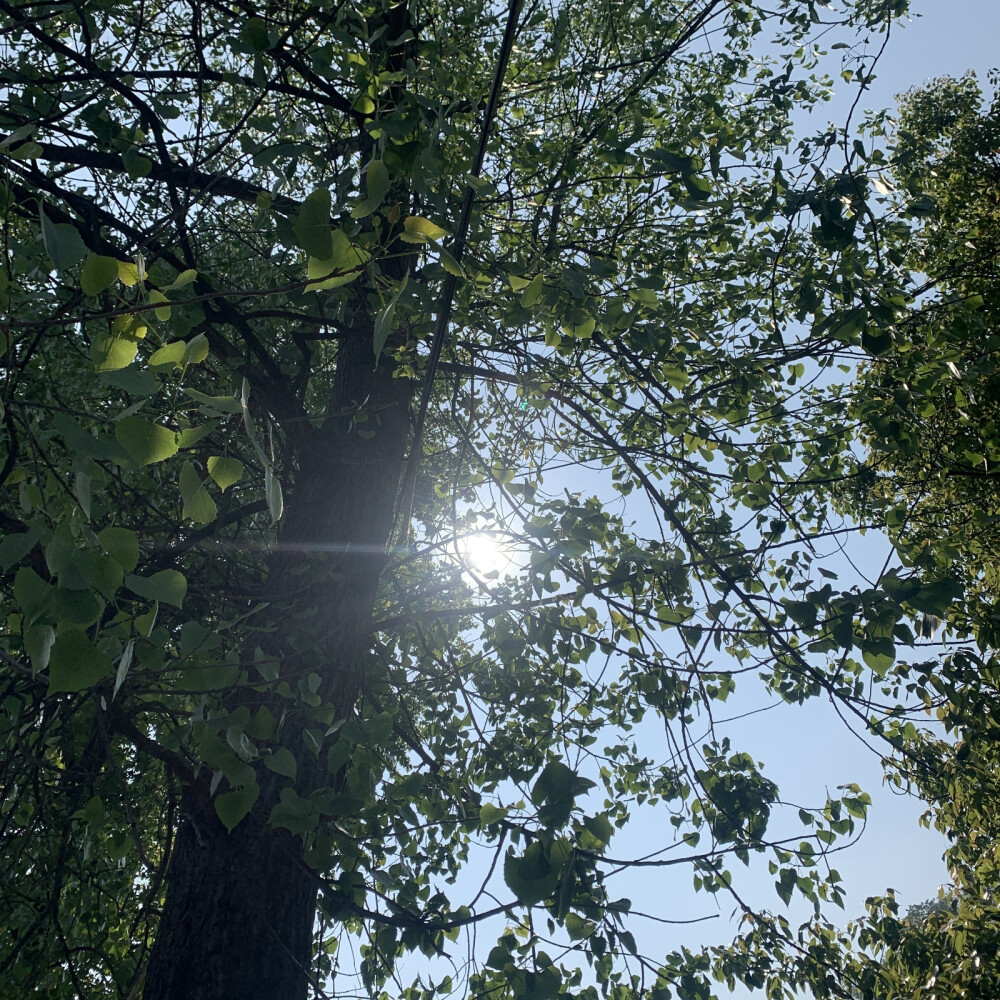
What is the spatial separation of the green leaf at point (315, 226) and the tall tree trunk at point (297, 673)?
1.15 metres

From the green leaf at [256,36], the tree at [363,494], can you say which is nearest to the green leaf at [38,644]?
the tree at [363,494]

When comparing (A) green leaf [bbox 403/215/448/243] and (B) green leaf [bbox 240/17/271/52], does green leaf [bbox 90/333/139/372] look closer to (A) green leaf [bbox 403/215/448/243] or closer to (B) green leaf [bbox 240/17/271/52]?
(A) green leaf [bbox 403/215/448/243]

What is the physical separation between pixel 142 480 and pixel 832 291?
384 centimetres

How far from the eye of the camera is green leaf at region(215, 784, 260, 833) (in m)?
1.88

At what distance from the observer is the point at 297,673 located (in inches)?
98.8

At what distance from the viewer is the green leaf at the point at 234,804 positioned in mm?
1878

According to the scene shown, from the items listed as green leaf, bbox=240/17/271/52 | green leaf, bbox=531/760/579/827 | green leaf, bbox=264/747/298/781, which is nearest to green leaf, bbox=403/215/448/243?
green leaf, bbox=531/760/579/827

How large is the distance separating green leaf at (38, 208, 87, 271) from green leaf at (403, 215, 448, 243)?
Answer: 63cm

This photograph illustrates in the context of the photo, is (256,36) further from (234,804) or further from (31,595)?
(234,804)

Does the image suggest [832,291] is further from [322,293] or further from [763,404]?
[322,293]

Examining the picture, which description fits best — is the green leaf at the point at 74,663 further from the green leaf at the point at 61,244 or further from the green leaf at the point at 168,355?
the green leaf at the point at 61,244

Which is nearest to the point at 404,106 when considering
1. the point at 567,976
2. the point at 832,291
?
the point at 832,291

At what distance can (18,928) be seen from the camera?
348cm

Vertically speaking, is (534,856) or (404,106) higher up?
(404,106)
